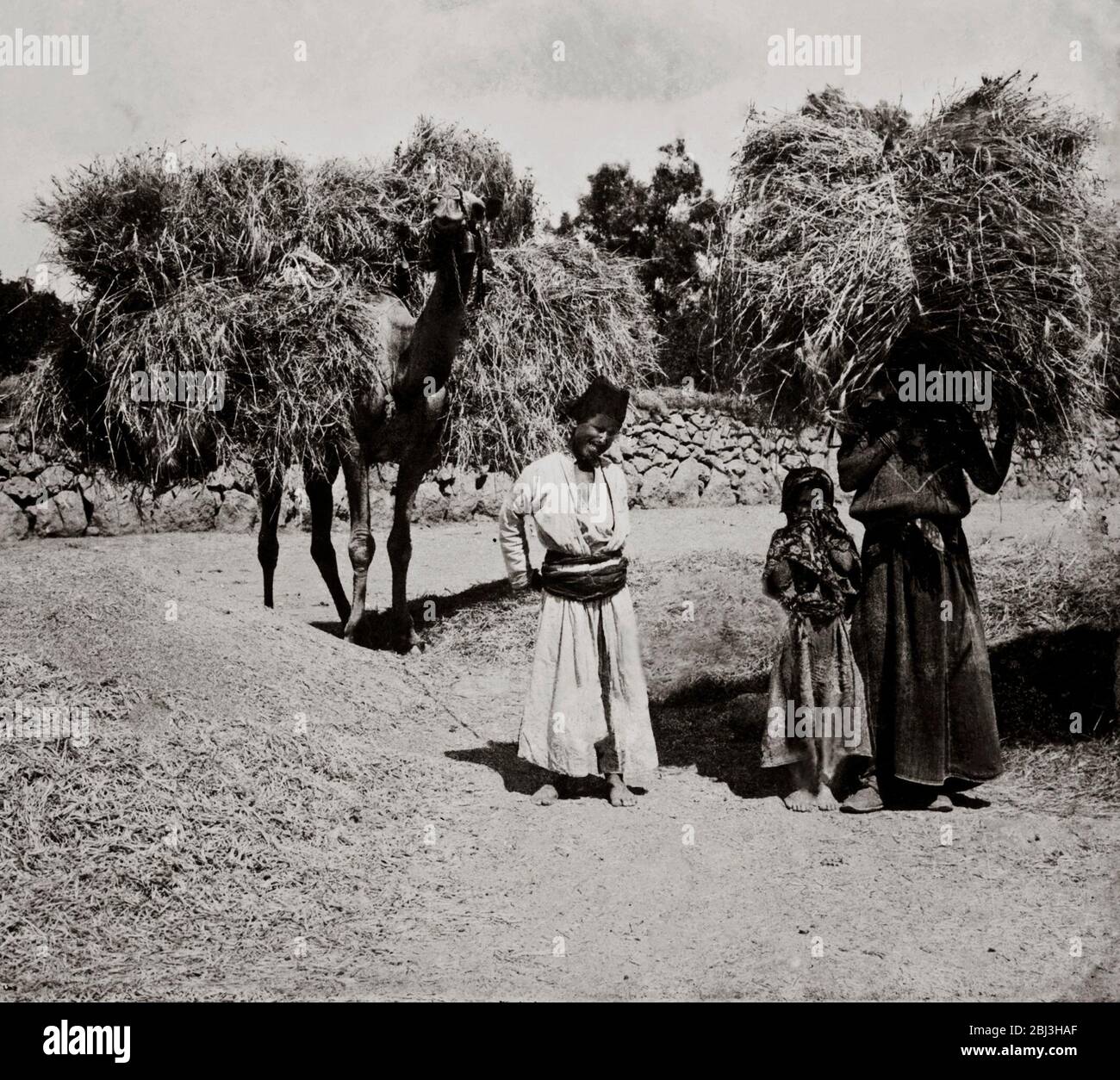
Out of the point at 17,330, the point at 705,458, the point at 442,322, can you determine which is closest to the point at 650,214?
the point at 705,458

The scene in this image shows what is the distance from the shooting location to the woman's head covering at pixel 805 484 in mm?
4520

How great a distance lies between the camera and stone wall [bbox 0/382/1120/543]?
11797 millimetres

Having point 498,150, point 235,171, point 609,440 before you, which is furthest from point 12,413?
point 609,440

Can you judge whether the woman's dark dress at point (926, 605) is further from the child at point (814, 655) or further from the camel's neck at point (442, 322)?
the camel's neck at point (442, 322)

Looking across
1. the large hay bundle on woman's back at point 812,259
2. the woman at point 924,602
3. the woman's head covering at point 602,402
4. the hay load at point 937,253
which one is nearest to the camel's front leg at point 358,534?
the woman's head covering at point 602,402

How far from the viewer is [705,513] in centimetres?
1398

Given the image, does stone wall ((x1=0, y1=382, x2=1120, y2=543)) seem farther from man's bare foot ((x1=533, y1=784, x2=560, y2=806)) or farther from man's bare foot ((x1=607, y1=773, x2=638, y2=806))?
man's bare foot ((x1=607, y1=773, x2=638, y2=806))

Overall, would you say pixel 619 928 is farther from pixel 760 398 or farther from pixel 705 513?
pixel 705 513

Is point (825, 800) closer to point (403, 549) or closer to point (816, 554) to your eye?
→ point (816, 554)

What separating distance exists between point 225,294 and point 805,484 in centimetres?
383

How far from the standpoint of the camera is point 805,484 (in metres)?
4.52

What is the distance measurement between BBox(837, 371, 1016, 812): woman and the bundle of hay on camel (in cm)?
293

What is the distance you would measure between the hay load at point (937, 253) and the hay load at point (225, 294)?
280 centimetres

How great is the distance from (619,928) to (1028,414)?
8.20ft
